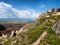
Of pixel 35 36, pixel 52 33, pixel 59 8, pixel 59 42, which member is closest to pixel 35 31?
pixel 35 36

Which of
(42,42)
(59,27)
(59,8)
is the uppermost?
(59,8)

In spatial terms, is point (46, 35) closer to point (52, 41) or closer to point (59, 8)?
point (52, 41)

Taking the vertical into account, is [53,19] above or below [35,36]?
above

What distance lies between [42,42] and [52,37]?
2.47 metres

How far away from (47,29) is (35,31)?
4419 mm

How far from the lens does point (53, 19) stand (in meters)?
55.1

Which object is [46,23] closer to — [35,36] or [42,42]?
[35,36]

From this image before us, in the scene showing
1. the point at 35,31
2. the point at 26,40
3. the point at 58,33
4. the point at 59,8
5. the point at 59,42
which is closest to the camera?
the point at 59,42

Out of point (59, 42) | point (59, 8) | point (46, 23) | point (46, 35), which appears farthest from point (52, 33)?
point (59, 8)

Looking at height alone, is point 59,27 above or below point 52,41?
above

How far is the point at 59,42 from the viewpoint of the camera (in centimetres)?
4294

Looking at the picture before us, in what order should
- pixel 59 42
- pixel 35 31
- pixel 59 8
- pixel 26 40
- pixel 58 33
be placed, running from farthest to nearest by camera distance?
pixel 59 8, pixel 35 31, pixel 26 40, pixel 58 33, pixel 59 42

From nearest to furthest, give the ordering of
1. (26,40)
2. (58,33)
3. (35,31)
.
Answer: (58,33) → (26,40) → (35,31)

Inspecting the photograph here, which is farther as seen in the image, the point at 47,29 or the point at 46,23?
the point at 46,23
